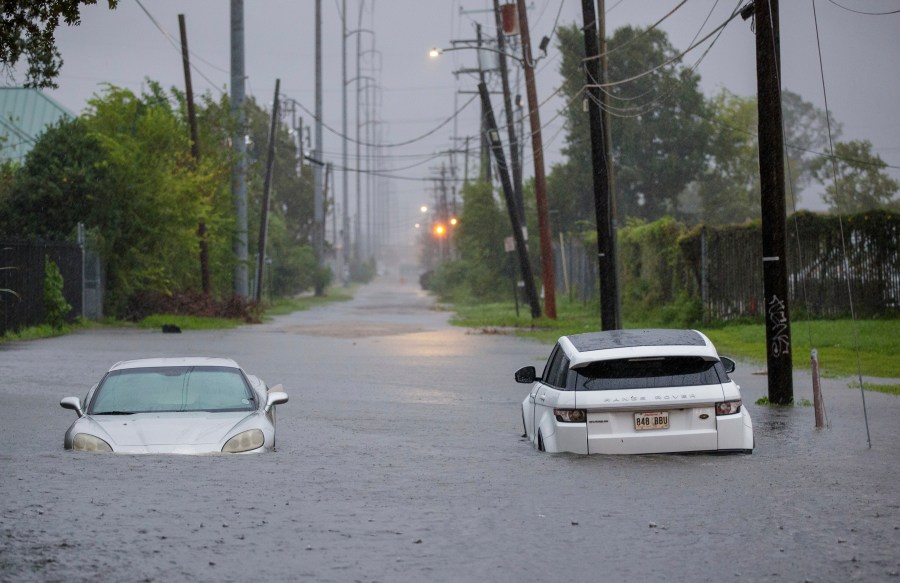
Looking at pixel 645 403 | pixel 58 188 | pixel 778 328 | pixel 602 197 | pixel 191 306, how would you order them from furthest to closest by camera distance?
pixel 191 306, pixel 58 188, pixel 602 197, pixel 778 328, pixel 645 403

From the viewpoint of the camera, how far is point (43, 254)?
121 feet

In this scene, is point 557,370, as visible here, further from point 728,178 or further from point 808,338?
point 728,178

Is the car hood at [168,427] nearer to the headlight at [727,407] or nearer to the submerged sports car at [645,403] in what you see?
the submerged sports car at [645,403]

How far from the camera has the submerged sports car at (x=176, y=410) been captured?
12.6 meters

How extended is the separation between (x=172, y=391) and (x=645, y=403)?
198 inches

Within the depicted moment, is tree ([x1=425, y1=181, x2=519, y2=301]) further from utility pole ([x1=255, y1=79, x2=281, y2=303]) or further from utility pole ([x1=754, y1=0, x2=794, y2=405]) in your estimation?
utility pole ([x1=754, y1=0, x2=794, y2=405])

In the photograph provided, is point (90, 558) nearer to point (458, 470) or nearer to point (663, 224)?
point (458, 470)

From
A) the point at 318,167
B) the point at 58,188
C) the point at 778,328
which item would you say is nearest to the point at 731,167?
the point at 318,167

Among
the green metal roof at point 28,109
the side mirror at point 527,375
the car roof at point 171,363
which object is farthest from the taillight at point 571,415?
the green metal roof at point 28,109

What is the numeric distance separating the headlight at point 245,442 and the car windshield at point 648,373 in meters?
3.19

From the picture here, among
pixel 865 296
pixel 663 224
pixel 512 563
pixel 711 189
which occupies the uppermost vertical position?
pixel 711 189

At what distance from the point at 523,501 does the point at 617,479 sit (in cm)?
142

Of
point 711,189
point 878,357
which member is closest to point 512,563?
point 878,357

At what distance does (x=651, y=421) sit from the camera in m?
12.4
